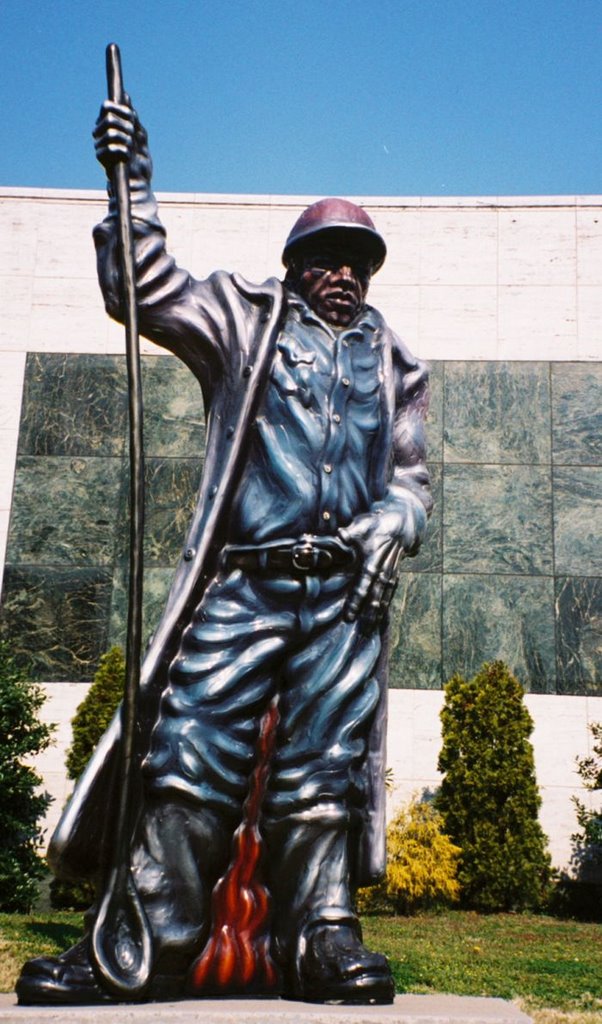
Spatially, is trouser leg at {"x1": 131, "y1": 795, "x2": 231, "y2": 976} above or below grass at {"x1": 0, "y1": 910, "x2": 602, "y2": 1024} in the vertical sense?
above

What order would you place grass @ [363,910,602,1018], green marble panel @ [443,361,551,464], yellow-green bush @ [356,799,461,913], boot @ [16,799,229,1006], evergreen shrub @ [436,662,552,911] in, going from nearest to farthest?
boot @ [16,799,229,1006] → grass @ [363,910,602,1018] → yellow-green bush @ [356,799,461,913] → evergreen shrub @ [436,662,552,911] → green marble panel @ [443,361,551,464]

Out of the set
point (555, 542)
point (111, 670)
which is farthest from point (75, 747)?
point (555, 542)

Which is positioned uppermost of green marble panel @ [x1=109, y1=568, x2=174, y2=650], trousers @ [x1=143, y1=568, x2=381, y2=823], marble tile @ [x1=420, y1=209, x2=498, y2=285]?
marble tile @ [x1=420, y1=209, x2=498, y2=285]

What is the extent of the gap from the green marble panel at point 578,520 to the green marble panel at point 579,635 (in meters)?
0.21

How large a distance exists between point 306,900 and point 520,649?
10.8 metres

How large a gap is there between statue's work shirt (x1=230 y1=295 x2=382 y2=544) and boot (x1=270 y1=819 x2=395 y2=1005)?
106cm

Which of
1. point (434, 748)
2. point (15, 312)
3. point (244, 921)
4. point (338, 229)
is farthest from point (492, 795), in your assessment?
point (338, 229)

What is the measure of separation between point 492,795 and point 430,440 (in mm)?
4641

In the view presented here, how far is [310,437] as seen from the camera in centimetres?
414

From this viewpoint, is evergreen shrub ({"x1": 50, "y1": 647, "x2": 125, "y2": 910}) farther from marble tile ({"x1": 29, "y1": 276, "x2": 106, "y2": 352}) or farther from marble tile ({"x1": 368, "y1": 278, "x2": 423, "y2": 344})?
marble tile ({"x1": 368, "y1": 278, "x2": 423, "y2": 344})

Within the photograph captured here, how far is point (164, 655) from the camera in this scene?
12.6 ft

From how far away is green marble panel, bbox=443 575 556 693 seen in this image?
46.4 feet

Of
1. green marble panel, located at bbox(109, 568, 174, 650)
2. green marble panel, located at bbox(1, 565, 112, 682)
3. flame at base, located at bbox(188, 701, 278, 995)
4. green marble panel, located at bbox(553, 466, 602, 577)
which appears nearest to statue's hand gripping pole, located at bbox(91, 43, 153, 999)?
flame at base, located at bbox(188, 701, 278, 995)

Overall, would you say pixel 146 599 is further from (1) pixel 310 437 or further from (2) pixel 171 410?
(1) pixel 310 437
